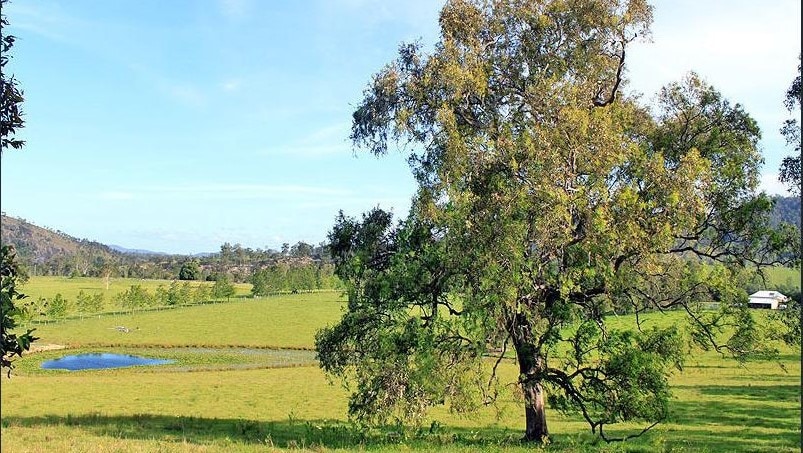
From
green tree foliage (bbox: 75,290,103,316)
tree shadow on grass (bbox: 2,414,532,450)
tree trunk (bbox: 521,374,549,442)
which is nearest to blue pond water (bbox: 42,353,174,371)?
green tree foliage (bbox: 75,290,103,316)

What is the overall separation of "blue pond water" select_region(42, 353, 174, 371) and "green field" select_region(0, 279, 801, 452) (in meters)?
2.41

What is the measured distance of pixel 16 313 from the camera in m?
9.45

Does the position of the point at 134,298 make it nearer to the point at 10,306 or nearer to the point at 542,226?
the point at 542,226

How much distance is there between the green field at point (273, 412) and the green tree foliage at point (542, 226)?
6.60 ft

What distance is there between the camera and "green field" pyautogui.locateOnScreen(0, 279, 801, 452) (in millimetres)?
21266

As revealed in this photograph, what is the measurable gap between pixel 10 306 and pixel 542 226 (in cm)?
1253

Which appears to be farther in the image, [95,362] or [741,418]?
[95,362]

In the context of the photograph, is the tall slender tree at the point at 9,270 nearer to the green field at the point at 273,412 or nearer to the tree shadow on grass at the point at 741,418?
the green field at the point at 273,412

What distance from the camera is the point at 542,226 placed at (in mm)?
16859

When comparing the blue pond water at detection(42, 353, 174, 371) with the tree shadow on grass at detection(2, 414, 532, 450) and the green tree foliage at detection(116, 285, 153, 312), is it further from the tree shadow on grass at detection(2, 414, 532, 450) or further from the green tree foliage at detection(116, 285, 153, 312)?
the green tree foliage at detection(116, 285, 153, 312)

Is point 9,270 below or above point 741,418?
above

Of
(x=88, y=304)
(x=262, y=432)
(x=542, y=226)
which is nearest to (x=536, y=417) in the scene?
(x=542, y=226)

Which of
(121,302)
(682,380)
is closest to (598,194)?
(682,380)

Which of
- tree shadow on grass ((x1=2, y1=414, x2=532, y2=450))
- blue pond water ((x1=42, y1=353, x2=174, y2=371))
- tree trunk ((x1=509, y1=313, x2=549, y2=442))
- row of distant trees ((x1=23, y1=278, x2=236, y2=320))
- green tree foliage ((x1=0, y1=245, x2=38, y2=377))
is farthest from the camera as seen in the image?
row of distant trees ((x1=23, y1=278, x2=236, y2=320))
